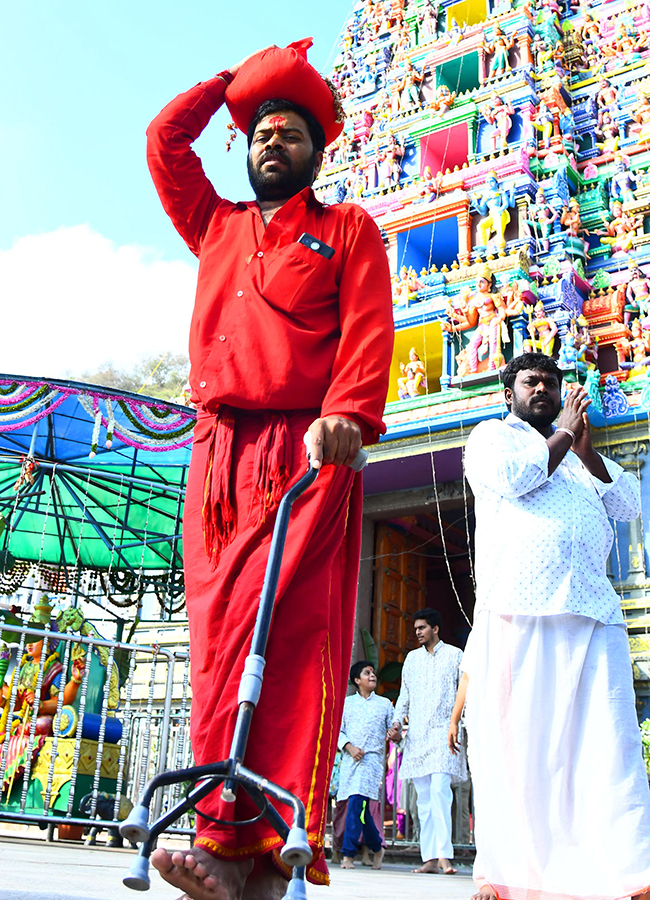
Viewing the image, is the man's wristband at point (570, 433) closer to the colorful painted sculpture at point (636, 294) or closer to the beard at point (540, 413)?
the beard at point (540, 413)

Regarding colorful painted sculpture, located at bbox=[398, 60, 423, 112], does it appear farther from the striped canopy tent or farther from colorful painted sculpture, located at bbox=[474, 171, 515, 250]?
the striped canopy tent

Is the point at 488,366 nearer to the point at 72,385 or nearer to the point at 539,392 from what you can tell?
the point at 72,385

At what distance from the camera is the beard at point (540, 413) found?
302cm

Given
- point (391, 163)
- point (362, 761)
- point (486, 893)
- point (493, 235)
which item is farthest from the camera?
point (391, 163)

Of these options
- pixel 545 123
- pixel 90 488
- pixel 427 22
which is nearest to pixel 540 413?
pixel 545 123

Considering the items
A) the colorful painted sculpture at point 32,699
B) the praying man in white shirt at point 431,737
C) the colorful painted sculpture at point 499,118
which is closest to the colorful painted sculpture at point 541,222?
the colorful painted sculpture at point 499,118

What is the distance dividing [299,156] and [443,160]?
34.1ft

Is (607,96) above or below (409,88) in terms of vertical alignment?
below

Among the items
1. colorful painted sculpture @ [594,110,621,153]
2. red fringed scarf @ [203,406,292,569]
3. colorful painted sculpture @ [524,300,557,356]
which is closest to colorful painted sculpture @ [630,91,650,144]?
colorful painted sculpture @ [594,110,621,153]

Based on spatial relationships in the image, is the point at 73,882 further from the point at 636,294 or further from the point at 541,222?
the point at 541,222

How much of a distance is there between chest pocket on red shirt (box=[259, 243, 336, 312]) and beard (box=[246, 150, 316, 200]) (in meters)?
0.18

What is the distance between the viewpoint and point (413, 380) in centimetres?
1012

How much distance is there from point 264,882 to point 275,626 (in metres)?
0.46

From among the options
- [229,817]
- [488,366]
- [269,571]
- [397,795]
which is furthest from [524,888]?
[488,366]
